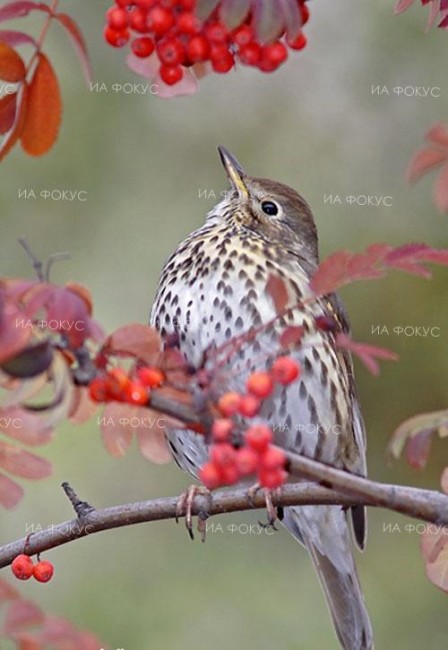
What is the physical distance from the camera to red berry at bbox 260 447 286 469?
1.75 m

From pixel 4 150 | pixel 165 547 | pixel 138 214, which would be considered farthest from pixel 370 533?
pixel 4 150

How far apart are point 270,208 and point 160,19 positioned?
2126mm

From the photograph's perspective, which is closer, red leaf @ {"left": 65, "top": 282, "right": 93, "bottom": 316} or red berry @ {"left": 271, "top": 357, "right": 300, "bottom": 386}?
red leaf @ {"left": 65, "top": 282, "right": 93, "bottom": 316}

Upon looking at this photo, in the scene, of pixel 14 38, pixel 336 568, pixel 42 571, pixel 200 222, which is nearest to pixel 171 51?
pixel 14 38

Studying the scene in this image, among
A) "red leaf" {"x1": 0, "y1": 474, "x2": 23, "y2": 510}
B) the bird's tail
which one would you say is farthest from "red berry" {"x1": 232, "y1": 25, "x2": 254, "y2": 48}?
the bird's tail

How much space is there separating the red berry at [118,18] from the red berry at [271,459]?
86 cm

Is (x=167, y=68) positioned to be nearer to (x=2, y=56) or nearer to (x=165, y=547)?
(x=2, y=56)

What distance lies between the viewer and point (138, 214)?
19.0 feet

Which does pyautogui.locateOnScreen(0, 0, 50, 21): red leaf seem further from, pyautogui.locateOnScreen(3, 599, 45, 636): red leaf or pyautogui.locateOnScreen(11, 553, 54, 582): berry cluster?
pyautogui.locateOnScreen(11, 553, 54, 582): berry cluster

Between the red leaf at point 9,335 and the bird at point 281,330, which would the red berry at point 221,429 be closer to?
the red leaf at point 9,335

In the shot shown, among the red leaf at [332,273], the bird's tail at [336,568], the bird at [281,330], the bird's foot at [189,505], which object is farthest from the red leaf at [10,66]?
the bird's tail at [336,568]

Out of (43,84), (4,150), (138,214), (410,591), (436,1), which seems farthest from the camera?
(138,214)

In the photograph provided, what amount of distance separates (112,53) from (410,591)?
107 inches

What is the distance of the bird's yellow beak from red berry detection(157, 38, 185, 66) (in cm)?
190
